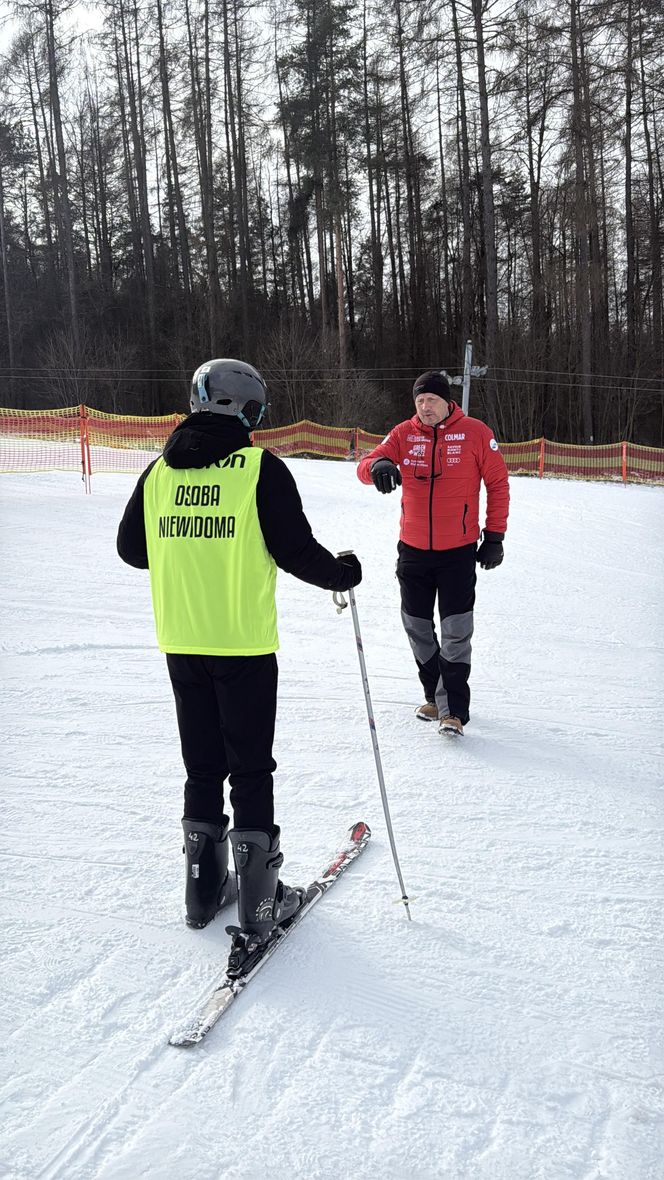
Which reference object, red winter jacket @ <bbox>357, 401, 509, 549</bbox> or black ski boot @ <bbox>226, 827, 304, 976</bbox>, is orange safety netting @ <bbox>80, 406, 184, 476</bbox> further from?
black ski boot @ <bbox>226, 827, 304, 976</bbox>

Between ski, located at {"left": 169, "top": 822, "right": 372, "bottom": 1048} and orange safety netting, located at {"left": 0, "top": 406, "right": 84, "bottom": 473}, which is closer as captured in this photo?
ski, located at {"left": 169, "top": 822, "right": 372, "bottom": 1048}

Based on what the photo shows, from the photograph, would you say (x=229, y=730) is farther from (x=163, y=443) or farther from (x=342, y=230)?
(x=342, y=230)

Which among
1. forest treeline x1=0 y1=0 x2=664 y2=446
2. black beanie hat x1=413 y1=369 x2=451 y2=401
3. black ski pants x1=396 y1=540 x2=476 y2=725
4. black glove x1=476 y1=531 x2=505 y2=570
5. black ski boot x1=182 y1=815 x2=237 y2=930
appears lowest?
black ski boot x1=182 y1=815 x2=237 y2=930

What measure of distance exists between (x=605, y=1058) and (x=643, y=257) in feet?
108

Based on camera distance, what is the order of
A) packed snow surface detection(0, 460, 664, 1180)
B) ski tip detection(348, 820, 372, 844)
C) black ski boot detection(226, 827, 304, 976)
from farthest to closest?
1. ski tip detection(348, 820, 372, 844)
2. black ski boot detection(226, 827, 304, 976)
3. packed snow surface detection(0, 460, 664, 1180)

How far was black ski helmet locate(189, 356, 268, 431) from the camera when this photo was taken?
2.50m

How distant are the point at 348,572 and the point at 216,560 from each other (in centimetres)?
44

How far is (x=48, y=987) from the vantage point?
2393mm

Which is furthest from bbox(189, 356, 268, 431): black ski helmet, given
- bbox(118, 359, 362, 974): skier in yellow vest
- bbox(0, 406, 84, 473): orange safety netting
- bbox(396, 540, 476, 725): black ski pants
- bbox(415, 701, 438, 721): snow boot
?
bbox(0, 406, 84, 473): orange safety netting

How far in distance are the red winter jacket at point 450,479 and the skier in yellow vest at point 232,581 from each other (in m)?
1.75

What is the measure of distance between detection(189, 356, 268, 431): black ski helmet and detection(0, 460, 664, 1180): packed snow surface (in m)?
1.61

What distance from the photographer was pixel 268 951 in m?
2.55

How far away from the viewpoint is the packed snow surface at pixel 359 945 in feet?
6.23

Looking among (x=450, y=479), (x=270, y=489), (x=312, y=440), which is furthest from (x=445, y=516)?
(x=312, y=440)
